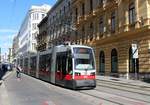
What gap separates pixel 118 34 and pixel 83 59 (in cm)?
1695

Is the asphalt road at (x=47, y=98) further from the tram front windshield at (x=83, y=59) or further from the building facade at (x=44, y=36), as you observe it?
the building facade at (x=44, y=36)

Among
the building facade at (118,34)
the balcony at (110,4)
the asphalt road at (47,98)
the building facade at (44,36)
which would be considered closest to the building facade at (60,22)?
the building facade at (44,36)

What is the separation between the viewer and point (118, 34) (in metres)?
39.7

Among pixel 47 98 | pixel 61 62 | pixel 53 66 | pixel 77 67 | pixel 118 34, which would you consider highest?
pixel 118 34

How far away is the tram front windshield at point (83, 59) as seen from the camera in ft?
75.8

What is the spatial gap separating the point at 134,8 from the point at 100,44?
9615 millimetres

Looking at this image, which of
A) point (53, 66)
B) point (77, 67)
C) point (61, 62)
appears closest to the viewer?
point (77, 67)


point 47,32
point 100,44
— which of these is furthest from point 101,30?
point 47,32

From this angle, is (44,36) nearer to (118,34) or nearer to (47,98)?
(118,34)

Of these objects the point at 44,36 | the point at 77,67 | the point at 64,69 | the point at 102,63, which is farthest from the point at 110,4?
the point at 44,36

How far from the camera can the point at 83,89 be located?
78.0 ft

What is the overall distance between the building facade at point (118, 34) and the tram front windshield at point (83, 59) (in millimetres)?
10350

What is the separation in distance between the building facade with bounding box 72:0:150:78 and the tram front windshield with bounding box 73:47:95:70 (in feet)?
34.0

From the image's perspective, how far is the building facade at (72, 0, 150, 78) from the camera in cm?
3494
